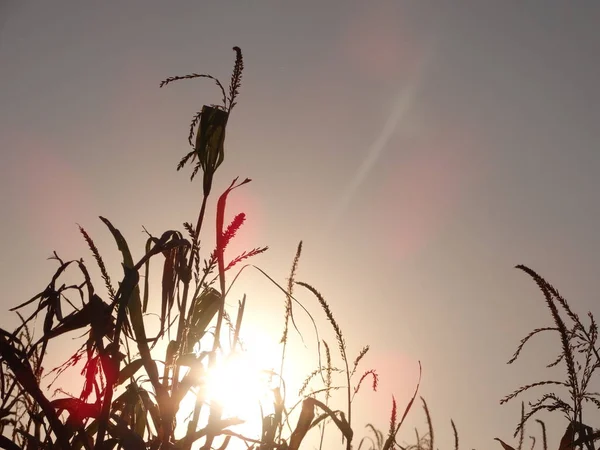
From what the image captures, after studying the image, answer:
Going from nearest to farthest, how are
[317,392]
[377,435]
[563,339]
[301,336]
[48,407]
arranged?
[48,407] < [563,339] < [301,336] < [317,392] < [377,435]

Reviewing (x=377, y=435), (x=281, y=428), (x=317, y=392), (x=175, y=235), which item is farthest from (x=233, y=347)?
(x=377, y=435)

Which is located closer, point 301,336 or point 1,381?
point 1,381

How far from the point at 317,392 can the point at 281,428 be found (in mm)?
472

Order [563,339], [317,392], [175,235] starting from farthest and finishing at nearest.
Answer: [317,392], [563,339], [175,235]

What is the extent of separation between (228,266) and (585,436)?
119 centimetres

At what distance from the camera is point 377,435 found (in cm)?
405

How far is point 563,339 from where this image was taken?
1805mm

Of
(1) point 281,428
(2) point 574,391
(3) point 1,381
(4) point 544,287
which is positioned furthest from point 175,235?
(2) point 574,391

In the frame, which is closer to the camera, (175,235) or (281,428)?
(175,235)

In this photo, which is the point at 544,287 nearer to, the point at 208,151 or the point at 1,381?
the point at 208,151

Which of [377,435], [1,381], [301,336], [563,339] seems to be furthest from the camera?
[377,435]

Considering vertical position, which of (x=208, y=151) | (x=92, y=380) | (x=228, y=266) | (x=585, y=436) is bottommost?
(x=92, y=380)

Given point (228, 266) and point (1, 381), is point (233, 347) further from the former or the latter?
point (1, 381)

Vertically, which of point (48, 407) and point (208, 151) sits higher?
point (208, 151)
